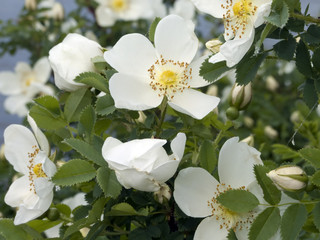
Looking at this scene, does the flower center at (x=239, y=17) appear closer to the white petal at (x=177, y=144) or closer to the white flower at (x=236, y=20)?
the white flower at (x=236, y=20)

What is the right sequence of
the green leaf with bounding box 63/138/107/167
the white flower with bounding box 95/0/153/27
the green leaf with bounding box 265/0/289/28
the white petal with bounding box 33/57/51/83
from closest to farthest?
the green leaf with bounding box 265/0/289/28 < the green leaf with bounding box 63/138/107/167 < the white petal with bounding box 33/57/51/83 < the white flower with bounding box 95/0/153/27

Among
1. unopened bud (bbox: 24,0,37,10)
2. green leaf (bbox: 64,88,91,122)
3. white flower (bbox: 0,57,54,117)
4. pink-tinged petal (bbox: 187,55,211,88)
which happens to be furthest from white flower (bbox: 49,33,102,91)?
unopened bud (bbox: 24,0,37,10)

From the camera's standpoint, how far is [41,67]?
1798mm

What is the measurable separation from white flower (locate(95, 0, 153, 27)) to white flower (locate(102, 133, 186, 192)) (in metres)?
1.40

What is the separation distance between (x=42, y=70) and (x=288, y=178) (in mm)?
1375

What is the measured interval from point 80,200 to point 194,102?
0.32m

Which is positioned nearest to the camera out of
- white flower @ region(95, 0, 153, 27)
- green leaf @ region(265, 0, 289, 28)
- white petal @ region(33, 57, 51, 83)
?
green leaf @ region(265, 0, 289, 28)

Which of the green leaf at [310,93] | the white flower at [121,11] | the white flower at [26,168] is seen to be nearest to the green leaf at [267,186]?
the green leaf at [310,93]

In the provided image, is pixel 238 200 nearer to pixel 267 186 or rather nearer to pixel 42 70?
pixel 267 186

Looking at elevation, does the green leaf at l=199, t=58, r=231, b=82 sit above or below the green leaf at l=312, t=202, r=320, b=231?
above

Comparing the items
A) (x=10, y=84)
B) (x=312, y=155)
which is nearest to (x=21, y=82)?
(x=10, y=84)

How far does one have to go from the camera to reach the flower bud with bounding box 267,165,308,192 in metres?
0.53

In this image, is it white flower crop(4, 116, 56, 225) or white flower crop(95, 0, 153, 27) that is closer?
white flower crop(4, 116, 56, 225)

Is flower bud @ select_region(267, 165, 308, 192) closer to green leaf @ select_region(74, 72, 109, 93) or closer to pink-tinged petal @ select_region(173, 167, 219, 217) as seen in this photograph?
pink-tinged petal @ select_region(173, 167, 219, 217)
